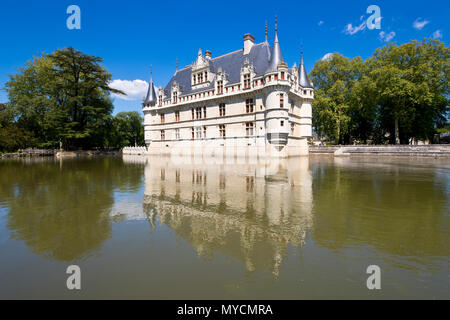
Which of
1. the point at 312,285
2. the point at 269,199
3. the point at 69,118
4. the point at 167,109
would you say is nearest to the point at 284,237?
the point at 312,285

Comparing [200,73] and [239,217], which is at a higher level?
[200,73]

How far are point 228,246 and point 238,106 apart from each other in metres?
28.2

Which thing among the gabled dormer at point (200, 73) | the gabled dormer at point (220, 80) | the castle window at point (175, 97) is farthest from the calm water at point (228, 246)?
the castle window at point (175, 97)

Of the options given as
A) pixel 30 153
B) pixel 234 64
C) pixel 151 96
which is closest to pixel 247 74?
pixel 234 64

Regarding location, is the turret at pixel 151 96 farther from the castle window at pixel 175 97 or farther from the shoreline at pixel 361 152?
the shoreline at pixel 361 152

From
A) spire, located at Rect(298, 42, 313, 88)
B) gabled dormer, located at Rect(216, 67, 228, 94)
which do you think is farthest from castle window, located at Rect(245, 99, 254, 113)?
spire, located at Rect(298, 42, 313, 88)

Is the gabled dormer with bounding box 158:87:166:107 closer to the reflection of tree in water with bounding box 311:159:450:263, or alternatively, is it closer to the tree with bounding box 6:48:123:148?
the tree with bounding box 6:48:123:148

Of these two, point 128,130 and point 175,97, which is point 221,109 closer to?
point 175,97

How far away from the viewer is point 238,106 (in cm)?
3052

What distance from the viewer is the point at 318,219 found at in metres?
5.02

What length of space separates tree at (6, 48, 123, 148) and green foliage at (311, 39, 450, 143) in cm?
3765

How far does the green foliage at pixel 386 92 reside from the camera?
30.3 metres
